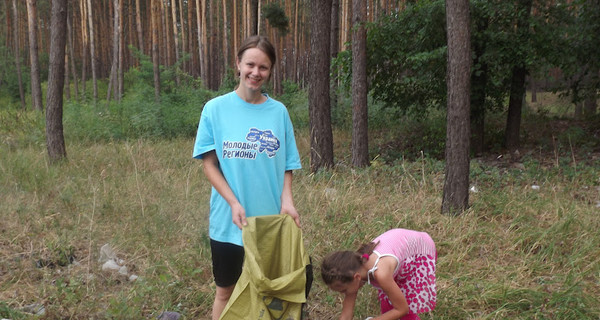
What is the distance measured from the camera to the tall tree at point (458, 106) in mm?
4957

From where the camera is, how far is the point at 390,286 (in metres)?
2.27

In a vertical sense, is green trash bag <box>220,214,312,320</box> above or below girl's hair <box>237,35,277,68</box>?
below

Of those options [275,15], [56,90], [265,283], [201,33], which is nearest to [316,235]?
[265,283]

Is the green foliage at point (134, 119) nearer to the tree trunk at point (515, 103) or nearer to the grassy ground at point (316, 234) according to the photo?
the grassy ground at point (316, 234)

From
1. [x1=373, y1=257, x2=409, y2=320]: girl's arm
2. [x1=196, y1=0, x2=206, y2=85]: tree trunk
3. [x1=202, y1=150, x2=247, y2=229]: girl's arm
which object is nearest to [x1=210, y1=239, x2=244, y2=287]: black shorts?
[x1=202, y1=150, x2=247, y2=229]: girl's arm

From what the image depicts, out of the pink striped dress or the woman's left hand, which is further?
the pink striped dress

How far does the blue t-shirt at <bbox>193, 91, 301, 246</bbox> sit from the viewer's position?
2156 mm

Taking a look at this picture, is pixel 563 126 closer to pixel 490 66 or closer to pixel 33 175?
pixel 490 66

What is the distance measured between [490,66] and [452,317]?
20.0ft

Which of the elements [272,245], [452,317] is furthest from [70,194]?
[452,317]

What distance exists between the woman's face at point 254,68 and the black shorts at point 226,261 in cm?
83

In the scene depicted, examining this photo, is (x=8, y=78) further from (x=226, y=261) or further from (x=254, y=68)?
(x=254, y=68)

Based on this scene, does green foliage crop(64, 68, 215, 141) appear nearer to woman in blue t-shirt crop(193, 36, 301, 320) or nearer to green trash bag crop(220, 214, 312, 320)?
woman in blue t-shirt crop(193, 36, 301, 320)

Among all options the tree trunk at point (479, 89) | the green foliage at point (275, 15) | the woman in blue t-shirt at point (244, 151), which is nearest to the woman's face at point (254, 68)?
the woman in blue t-shirt at point (244, 151)
